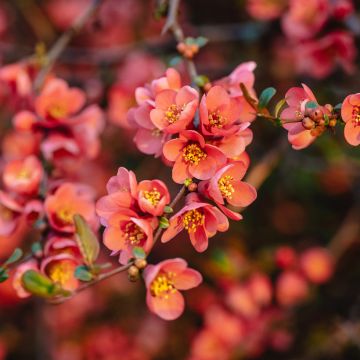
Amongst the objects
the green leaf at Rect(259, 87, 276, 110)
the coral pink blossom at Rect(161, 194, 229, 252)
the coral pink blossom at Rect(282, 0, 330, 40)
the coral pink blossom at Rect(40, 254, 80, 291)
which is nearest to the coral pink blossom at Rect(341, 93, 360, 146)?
the green leaf at Rect(259, 87, 276, 110)

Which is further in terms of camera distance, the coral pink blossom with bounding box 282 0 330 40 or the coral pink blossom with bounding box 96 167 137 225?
the coral pink blossom with bounding box 282 0 330 40

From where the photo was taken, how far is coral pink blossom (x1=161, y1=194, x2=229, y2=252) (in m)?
0.81

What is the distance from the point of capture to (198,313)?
76.4 inches

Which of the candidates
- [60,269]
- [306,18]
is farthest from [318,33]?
[60,269]

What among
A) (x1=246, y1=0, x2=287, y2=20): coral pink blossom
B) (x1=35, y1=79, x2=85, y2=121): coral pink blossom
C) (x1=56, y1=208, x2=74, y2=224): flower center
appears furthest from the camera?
(x1=246, y1=0, x2=287, y2=20): coral pink blossom

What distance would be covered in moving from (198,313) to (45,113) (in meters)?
0.97

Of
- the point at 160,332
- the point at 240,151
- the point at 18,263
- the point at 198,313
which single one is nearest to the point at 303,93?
the point at 240,151

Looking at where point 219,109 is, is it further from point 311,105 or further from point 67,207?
point 67,207

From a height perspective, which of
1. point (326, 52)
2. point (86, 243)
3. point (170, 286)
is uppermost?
point (86, 243)

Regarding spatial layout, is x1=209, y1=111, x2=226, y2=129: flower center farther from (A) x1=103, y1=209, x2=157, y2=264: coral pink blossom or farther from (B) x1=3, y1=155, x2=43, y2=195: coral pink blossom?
(B) x1=3, y1=155, x2=43, y2=195: coral pink blossom

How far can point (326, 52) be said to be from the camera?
4.71 feet

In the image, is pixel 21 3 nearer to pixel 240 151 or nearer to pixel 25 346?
pixel 25 346

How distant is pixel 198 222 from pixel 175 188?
1.32 metres

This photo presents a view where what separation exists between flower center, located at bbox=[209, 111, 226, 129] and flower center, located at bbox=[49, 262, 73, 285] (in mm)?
322
